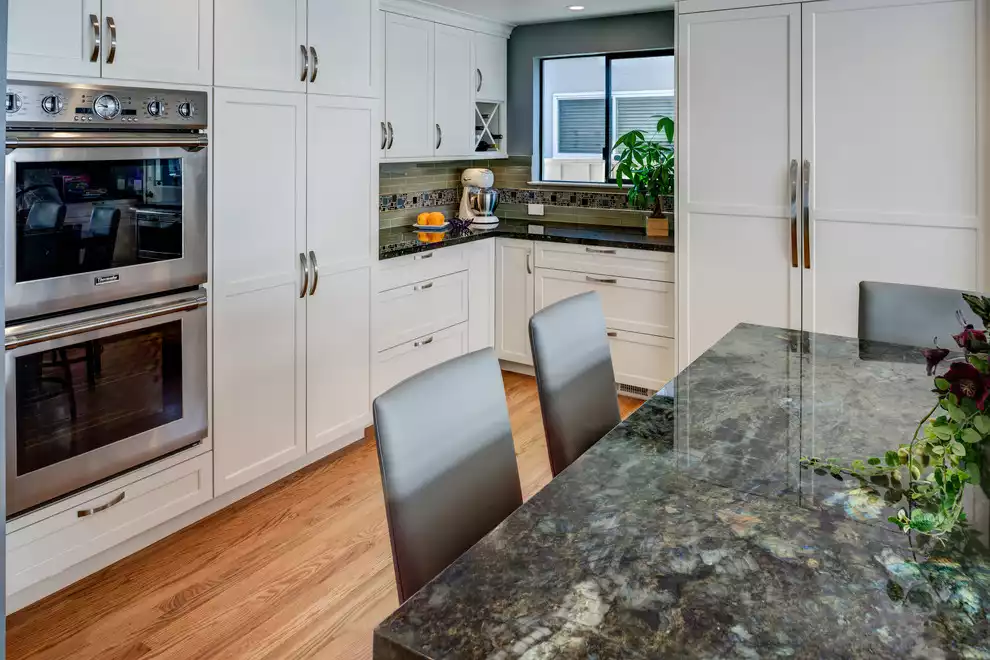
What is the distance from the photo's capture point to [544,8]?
4250mm

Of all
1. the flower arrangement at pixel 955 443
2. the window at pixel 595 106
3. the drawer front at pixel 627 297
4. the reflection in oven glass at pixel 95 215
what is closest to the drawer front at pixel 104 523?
the reflection in oven glass at pixel 95 215

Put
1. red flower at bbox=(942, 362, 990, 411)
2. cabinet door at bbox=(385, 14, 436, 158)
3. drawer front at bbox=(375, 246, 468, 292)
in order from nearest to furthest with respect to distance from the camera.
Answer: red flower at bbox=(942, 362, 990, 411), drawer front at bbox=(375, 246, 468, 292), cabinet door at bbox=(385, 14, 436, 158)

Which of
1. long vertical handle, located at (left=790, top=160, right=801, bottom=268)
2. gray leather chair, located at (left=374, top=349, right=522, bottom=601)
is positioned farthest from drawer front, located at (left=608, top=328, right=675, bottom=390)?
gray leather chair, located at (left=374, top=349, right=522, bottom=601)

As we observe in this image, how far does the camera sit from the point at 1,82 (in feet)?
5.01

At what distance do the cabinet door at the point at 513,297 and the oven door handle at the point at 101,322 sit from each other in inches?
88.7

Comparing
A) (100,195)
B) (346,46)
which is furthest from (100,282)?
(346,46)

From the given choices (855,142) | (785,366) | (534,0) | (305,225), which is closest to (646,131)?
(534,0)

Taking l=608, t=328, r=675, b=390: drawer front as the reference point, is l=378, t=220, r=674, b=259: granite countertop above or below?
above

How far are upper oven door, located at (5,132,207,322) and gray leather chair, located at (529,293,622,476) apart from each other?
1.41 meters

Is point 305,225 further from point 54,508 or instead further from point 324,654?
point 324,654

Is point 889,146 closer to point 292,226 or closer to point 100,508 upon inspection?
point 292,226

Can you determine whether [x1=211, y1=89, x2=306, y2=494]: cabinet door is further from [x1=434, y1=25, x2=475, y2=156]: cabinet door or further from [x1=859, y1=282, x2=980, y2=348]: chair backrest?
[x1=859, y1=282, x2=980, y2=348]: chair backrest

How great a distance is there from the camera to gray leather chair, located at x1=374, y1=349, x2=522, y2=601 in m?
1.17

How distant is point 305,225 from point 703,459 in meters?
2.18
